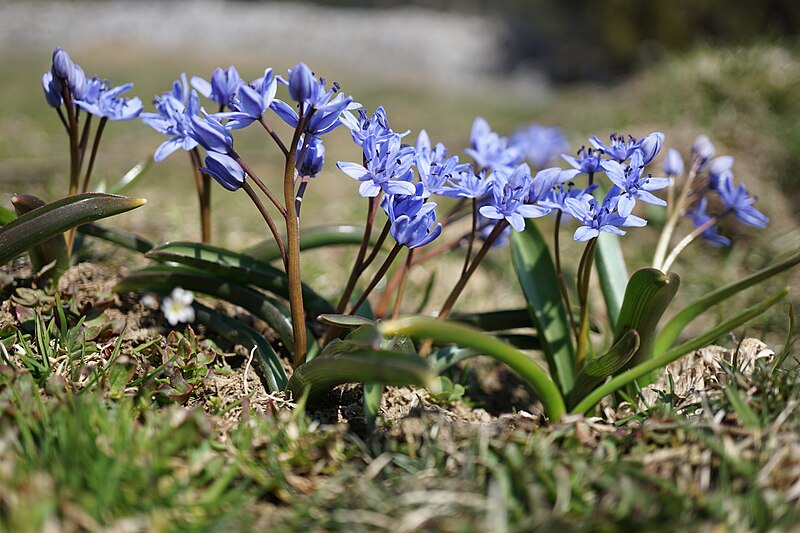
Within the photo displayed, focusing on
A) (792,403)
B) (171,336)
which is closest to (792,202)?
(792,403)

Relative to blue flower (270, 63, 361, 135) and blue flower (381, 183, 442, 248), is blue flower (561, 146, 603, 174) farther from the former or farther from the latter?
blue flower (270, 63, 361, 135)

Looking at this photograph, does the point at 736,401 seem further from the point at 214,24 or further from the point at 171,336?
the point at 214,24

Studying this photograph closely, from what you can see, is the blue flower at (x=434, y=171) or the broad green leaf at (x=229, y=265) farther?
the broad green leaf at (x=229, y=265)

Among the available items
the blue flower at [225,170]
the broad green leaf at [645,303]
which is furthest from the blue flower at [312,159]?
the broad green leaf at [645,303]

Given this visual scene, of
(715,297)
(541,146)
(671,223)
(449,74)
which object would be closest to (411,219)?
(715,297)

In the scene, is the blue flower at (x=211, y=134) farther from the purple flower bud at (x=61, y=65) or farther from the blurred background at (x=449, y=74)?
the blurred background at (x=449, y=74)

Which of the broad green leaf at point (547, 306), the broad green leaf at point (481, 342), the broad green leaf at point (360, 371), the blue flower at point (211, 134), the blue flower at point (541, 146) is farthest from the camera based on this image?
the blue flower at point (541, 146)

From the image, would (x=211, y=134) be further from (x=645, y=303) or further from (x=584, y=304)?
(x=645, y=303)
